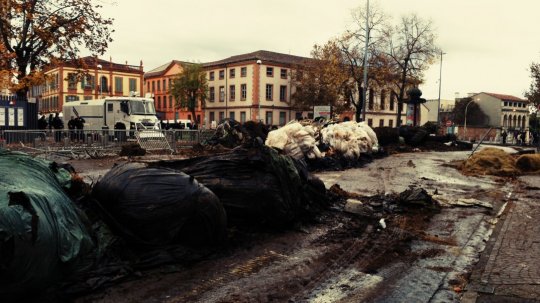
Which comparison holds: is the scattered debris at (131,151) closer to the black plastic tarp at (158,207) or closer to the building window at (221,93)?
the black plastic tarp at (158,207)

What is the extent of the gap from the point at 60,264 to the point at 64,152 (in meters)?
12.3

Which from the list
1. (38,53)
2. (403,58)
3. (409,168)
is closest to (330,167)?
(409,168)

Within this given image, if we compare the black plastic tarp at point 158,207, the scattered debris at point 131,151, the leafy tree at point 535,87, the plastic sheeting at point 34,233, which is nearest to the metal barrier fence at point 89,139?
the scattered debris at point 131,151

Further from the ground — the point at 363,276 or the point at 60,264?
the point at 60,264

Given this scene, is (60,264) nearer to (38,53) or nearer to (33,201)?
(33,201)

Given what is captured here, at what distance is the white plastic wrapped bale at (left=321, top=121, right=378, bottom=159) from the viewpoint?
12833 mm

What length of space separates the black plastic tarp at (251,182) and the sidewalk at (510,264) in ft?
7.43

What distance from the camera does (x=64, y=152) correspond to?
46.2 ft

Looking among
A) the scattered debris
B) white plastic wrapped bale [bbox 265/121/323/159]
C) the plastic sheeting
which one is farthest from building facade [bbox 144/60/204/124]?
the plastic sheeting

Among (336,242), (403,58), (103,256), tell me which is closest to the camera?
(103,256)

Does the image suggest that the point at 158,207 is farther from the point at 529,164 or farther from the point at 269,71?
the point at 269,71

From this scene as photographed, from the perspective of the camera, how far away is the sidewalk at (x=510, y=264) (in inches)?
138

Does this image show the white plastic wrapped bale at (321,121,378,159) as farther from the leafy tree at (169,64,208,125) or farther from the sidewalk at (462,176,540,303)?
the leafy tree at (169,64,208,125)

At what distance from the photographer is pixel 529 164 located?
12.1m
